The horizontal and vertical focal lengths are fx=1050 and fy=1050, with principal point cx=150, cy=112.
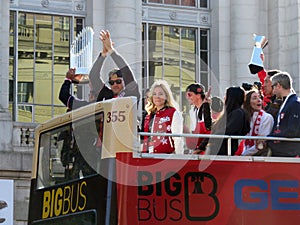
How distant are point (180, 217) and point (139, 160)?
0.78m

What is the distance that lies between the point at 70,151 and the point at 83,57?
3.07m

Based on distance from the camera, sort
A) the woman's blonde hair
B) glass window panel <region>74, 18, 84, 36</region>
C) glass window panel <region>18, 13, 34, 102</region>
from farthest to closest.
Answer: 1. glass window panel <region>74, 18, 84, 36</region>
2. glass window panel <region>18, 13, 34, 102</region>
3. the woman's blonde hair

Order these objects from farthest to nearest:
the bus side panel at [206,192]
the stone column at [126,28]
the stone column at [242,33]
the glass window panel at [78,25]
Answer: the stone column at [242,33] → the glass window panel at [78,25] → the stone column at [126,28] → the bus side panel at [206,192]

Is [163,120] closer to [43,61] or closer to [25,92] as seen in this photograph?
[25,92]

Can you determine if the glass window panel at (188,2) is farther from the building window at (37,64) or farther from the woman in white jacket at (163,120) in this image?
the woman in white jacket at (163,120)

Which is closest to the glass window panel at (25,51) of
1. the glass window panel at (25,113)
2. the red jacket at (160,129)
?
the glass window panel at (25,113)

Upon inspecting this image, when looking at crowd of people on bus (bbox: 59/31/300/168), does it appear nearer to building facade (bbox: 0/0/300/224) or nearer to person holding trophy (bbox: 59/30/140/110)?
person holding trophy (bbox: 59/30/140/110)

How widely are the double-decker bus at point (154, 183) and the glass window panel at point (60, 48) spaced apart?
15.5 meters

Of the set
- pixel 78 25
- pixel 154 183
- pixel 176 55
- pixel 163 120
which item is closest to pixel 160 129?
pixel 163 120

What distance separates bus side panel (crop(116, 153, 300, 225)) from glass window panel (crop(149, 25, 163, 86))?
53.4 feet

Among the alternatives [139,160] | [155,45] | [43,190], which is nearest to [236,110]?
[139,160]

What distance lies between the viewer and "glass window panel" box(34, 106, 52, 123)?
27359 millimetres

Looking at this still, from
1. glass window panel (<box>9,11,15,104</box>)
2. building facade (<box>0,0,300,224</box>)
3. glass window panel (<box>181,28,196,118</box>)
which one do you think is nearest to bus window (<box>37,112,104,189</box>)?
building facade (<box>0,0,300,224</box>)

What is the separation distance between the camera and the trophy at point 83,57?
1472 cm
